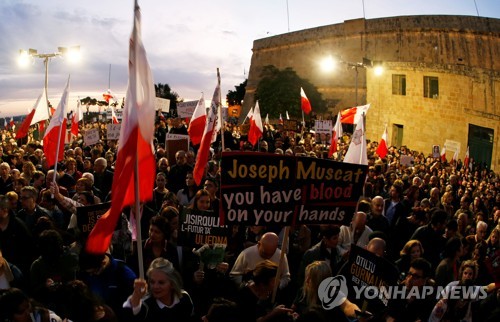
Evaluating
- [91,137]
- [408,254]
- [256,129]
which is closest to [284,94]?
[256,129]

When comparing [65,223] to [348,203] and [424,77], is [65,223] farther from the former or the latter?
[424,77]

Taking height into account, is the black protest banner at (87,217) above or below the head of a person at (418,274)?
above

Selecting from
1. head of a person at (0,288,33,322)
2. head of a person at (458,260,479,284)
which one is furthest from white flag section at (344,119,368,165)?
head of a person at (0,288,33,322)

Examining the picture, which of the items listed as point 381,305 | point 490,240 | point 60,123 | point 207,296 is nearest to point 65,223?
point 60,123

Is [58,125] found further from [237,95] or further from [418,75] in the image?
[237,95]

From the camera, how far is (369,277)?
410 cm

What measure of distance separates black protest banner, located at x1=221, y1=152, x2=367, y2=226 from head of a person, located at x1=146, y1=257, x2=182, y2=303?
73 cm

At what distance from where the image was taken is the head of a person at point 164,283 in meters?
3.69

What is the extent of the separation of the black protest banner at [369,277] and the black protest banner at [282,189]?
15.9 inches

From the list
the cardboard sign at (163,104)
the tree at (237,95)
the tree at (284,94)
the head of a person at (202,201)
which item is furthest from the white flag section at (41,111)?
the tree at (237,95)

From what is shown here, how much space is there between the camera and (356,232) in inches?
240

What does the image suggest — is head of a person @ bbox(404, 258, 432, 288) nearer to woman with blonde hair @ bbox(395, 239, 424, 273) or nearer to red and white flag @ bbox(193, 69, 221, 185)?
woman with blonde hair @ bbox(395, 239, 424, 273)

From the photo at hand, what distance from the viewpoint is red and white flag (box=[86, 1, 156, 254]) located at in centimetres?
366

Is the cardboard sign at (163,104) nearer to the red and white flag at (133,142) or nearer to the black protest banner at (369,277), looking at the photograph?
the red and white flag at (133,142)
